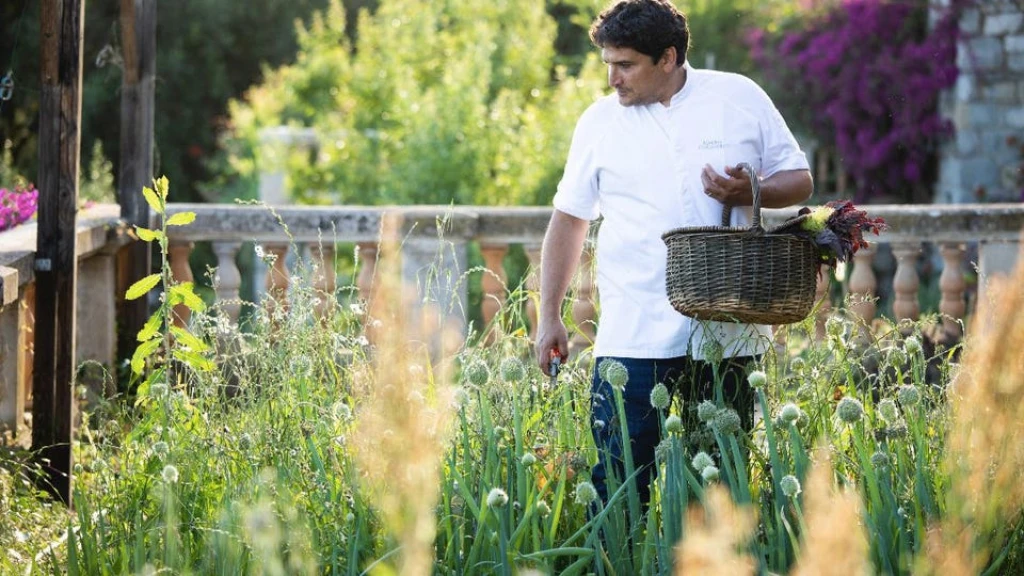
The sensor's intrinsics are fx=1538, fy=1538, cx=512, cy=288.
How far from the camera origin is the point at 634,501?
292 centimetres

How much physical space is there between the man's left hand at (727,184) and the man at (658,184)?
3.6 inches

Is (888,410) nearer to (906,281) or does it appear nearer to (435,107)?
(906,281)

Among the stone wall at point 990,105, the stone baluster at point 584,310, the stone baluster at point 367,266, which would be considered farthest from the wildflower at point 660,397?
the stone wall at point 990,105

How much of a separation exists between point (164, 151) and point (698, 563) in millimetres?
17640

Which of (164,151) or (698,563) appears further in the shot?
(164,151)

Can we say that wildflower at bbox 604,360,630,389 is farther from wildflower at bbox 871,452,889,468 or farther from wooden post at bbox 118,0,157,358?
wooden post at bbox 118,0,157,358

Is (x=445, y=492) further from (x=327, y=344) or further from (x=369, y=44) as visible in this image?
(x=369, y=44)

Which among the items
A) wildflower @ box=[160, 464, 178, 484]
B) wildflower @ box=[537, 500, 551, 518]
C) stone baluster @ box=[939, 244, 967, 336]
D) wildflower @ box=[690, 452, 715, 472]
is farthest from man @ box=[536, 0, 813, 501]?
stone baluster @ box=[939, 244, 967, 336]

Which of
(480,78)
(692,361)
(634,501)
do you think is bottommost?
(634,501)

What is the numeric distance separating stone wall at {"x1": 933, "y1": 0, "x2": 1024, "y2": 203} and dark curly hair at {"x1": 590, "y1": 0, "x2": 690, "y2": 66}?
8012 millimetres

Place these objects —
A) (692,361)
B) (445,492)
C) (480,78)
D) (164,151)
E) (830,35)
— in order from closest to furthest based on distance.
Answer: (445,492) → (692,361) → (480,78) → (830,35) → (164,151)

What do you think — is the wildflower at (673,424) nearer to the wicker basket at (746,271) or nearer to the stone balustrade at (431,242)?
the wicker basket at (746,271)

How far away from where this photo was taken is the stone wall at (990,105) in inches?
424

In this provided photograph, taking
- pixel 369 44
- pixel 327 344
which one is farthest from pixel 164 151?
pixel 327 344
